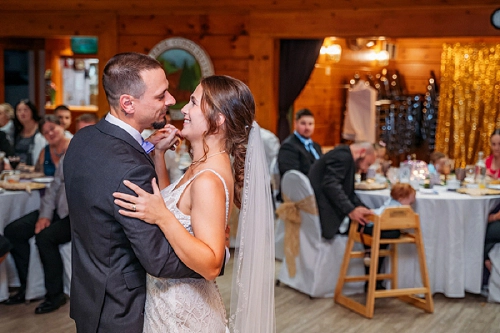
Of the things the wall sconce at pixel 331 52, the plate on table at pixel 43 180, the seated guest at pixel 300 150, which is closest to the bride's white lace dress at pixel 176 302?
the plate on table at pixel 43 180

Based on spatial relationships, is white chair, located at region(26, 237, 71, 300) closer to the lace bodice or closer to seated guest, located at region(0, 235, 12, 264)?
seated guest, located at region(0, 235, 12, 264)

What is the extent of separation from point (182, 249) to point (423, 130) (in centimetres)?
926

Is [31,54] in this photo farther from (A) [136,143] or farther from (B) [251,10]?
(A) [136,143]

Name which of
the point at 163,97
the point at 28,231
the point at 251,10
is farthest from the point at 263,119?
the point at 163,97

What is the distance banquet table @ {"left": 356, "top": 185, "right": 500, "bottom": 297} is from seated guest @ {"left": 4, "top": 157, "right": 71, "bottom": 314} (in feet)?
7.61

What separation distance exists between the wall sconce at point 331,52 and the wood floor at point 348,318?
18.2 ft

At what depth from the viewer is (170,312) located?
2162mm

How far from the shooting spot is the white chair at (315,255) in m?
5.09

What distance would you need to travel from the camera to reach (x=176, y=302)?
2.17 metres

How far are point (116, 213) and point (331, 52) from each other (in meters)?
8.48

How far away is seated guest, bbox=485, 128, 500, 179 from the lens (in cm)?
600

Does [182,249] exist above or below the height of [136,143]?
below

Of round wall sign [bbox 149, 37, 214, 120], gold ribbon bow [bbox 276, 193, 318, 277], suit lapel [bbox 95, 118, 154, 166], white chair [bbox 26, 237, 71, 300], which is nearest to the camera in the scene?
suit lapel [bbox 95, 118, 154, 166]

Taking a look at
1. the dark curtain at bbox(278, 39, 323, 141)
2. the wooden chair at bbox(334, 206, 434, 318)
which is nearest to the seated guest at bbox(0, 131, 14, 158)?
the dark curtain at bbox(278, 39, 323, 141)
